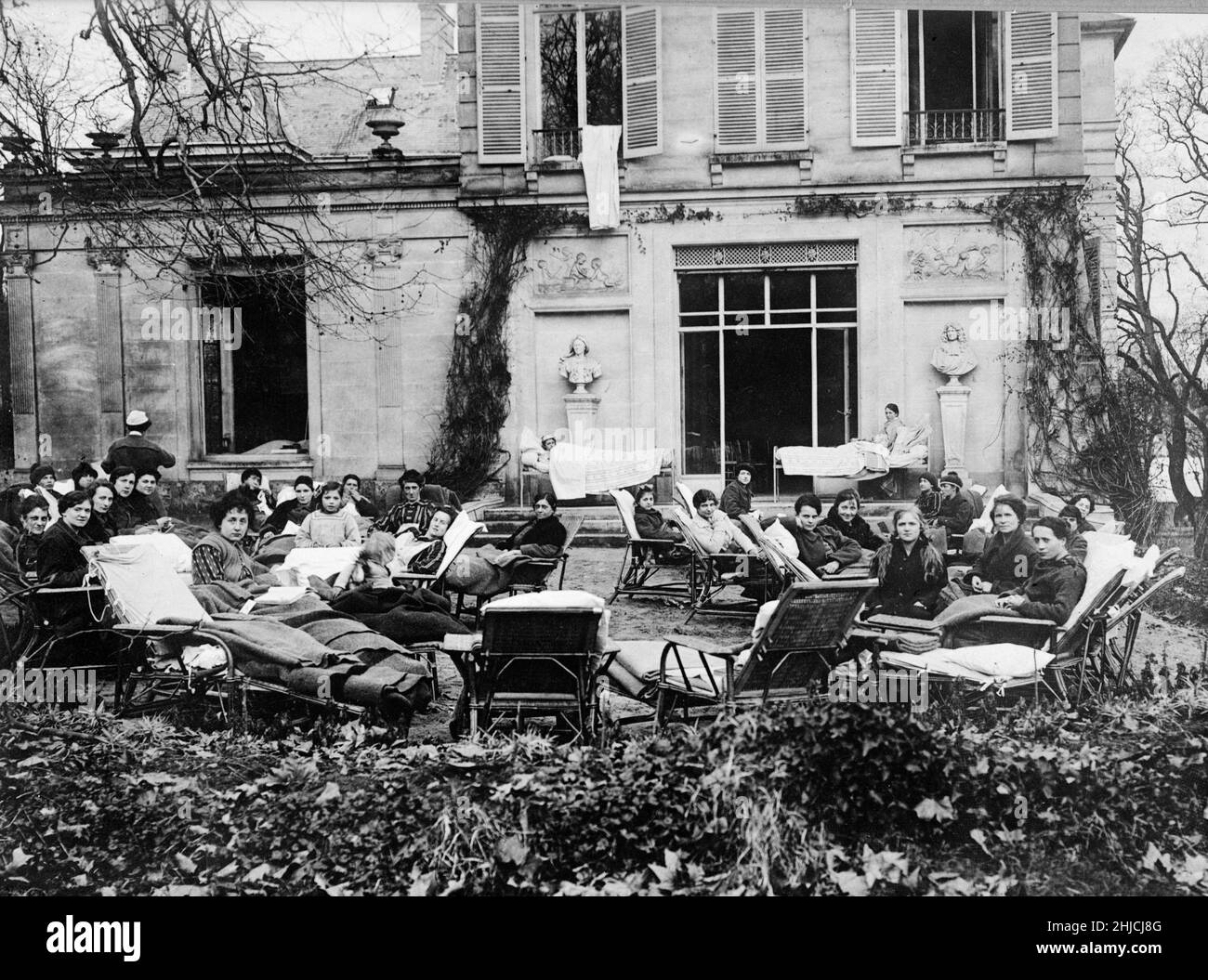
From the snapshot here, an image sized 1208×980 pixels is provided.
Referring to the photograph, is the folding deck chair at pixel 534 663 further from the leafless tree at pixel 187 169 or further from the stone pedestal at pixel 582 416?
the leafless tree at pixel 187 169

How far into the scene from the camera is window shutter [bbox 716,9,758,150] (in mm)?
4738

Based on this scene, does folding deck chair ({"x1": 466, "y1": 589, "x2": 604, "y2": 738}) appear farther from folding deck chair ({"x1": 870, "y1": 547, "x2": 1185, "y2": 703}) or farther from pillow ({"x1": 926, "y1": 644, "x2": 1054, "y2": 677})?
pillow ({"x1": 926, "y1": 644, "x2": 1054, "y2": 677})

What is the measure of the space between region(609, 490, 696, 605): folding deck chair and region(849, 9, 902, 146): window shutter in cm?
222

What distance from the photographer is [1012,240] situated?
4773 millimetres

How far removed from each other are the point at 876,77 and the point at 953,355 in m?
1.42

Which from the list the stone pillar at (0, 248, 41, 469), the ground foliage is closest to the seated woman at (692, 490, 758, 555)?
the ground foliage

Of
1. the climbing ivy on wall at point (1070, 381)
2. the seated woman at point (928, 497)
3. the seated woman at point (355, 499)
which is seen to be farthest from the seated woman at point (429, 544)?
the climbing ivy on wall at point (1070, 381)

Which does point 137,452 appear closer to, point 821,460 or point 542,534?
point 542,534

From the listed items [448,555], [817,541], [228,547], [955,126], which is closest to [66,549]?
[228,547]

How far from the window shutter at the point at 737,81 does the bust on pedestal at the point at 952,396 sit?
1.40 metres

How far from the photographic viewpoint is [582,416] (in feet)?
16.6

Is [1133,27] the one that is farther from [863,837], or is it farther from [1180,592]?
[863,837]
